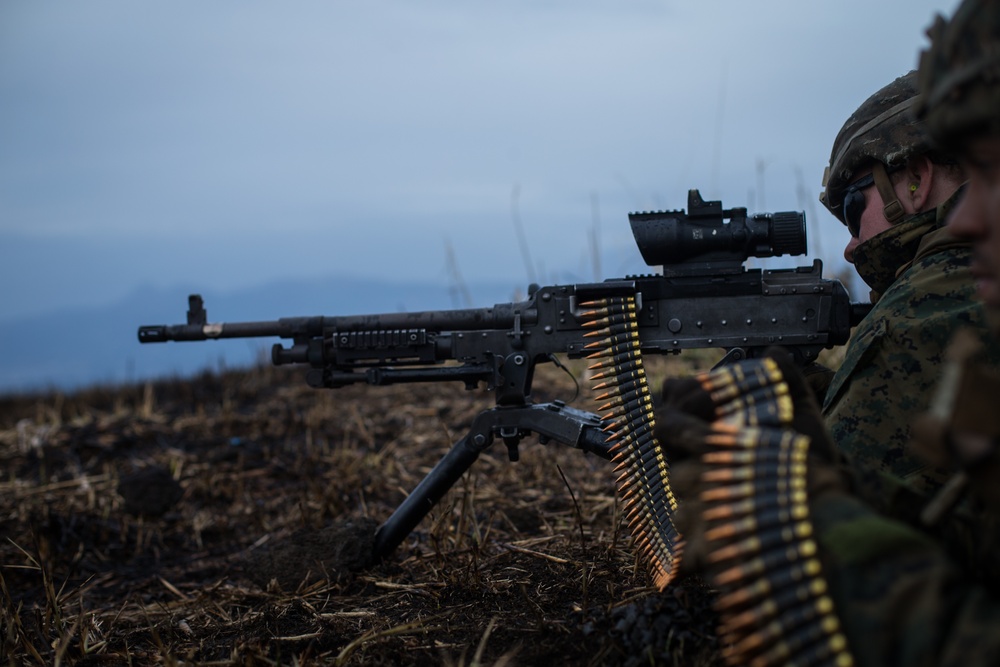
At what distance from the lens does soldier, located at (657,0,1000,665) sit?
1.93 meters

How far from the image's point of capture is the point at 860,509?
213 centimetres

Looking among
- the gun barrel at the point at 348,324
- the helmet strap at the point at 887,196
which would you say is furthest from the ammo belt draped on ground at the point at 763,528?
the gun barrel at the point at 348,324

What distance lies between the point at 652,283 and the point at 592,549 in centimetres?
142

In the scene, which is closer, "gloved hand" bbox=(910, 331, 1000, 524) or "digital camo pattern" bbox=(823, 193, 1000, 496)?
"gloved hand" bbox=(910, 331, 1000, 524)

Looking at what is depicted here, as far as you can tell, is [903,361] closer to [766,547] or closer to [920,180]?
[920,180]

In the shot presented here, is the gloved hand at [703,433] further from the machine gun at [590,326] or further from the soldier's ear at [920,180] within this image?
the machine gun at [590,326]

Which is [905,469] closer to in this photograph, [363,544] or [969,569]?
[969,569]

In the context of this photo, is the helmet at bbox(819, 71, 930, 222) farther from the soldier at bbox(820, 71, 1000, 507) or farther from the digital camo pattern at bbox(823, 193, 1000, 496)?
the digital camo pattern at bbox(823, 193, 1000, 496)

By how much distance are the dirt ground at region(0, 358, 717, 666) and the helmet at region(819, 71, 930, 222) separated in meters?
1.86

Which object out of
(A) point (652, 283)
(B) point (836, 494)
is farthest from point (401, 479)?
(B) point (836, 494)

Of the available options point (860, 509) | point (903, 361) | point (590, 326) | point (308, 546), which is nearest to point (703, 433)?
point (860, 509)

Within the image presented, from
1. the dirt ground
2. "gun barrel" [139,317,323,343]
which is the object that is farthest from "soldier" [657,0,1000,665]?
"gun barrel" [139,317,323,343]

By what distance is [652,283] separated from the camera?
4.52m

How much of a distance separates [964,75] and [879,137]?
181cm
